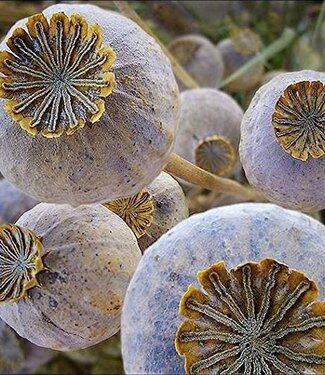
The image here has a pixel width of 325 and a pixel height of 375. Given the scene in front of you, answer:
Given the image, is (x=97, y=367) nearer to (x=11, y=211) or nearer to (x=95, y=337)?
(x=11, y=211)

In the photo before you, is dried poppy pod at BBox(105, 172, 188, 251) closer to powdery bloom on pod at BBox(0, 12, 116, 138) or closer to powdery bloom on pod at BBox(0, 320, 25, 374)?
powdery bloom on pod at BBox(0, 12, 116, 138)

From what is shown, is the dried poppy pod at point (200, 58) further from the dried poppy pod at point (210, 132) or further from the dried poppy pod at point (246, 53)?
the dried poppy pod at point (210, 132)

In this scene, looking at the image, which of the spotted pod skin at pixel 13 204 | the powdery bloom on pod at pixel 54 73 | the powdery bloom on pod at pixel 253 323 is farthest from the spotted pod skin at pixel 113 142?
the spotted pod skin at pixel 13 204

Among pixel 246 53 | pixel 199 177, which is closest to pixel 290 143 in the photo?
pixel 199 177

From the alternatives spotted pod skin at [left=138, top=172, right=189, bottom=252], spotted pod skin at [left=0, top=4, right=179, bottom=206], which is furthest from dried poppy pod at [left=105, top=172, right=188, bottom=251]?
spotted pod skin at [left=0, top=4, right=179, bottom=206]

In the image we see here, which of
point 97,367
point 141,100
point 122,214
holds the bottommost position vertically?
point 97,367

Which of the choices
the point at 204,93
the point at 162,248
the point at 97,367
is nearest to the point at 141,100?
the point at 162,248
